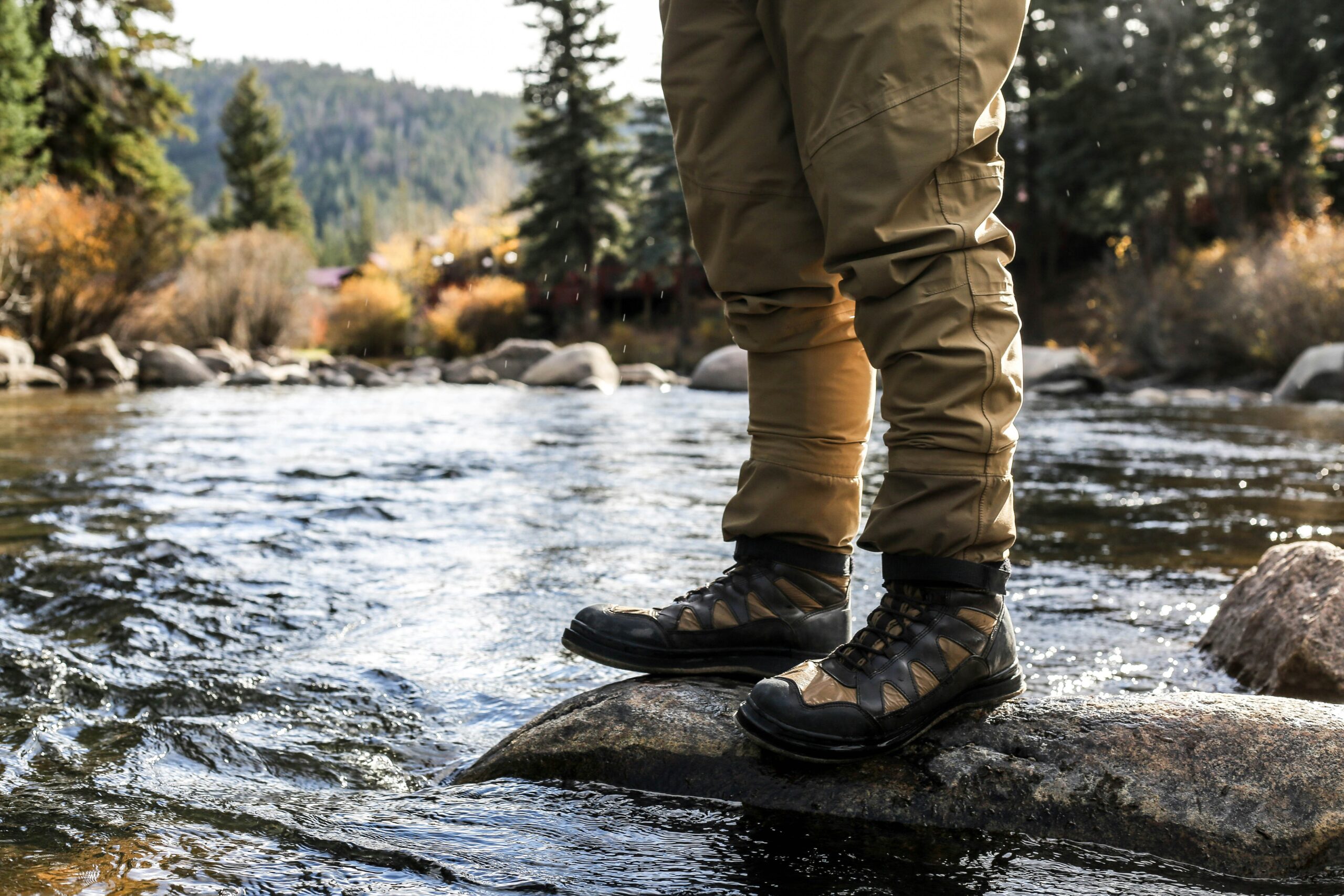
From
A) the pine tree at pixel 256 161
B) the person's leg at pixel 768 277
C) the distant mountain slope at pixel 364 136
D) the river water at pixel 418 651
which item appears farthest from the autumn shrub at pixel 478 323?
the distant mountain slope at pixel 364 136

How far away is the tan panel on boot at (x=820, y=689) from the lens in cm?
150

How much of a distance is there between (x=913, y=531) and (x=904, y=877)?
1.53 feet

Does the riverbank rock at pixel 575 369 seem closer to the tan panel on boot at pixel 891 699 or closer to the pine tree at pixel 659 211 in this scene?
the pine tree at pixel 659 211

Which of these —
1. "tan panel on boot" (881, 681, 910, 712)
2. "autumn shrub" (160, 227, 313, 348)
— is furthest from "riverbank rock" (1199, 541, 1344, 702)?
"autumn shrub" (160, 227, 313, 348)

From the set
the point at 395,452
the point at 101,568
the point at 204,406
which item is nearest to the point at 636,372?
the point at 204,406

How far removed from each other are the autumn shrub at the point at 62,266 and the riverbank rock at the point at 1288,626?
67.5 feet

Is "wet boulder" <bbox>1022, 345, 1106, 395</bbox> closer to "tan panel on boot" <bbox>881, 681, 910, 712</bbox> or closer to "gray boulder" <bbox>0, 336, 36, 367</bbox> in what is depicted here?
"gray boulder" <bbox>0, 336, 36, 367</bbox>

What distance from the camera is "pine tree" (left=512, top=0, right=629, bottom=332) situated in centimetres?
3225

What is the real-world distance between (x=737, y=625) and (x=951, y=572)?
16.6 inches

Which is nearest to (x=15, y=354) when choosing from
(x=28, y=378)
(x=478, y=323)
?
(x=28, y=378)

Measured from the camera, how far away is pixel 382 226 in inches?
4427

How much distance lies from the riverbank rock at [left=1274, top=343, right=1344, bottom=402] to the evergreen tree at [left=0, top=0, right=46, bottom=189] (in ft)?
73.7

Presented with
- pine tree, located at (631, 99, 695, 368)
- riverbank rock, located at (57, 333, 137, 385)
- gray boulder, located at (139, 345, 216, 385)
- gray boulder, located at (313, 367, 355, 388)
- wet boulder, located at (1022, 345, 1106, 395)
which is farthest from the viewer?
pine tree, located at (631, 99, 695, 368)

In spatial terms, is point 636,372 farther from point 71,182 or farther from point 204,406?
point 71,182
